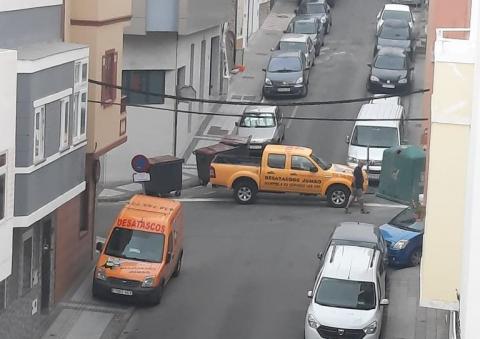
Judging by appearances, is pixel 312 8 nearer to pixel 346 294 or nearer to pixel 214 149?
pixel 214 149

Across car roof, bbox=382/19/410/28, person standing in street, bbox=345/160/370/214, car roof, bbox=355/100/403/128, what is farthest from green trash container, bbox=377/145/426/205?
car roof, bbox=382/19/410/28

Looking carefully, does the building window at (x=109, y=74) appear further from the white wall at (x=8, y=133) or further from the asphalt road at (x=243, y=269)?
the white wall at (x=8, y=133)

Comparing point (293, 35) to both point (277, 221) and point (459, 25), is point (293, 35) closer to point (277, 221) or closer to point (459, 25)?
point (277, 221)

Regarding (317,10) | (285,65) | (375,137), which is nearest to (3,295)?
(375,137)

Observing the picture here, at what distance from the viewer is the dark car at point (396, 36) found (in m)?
53.1

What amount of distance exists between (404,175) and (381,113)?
8.77 meters

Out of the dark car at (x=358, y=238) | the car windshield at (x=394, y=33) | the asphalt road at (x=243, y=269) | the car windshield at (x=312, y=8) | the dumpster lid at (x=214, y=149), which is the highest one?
the car windshield at (x=312, y=8)

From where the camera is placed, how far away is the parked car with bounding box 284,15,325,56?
55641 mm

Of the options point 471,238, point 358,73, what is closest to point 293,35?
point 358,73

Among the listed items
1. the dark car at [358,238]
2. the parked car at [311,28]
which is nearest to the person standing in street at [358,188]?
the dark car at [358,238]

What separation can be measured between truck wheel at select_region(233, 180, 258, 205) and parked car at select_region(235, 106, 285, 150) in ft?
17.2

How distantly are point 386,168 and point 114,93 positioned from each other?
25.6 feet

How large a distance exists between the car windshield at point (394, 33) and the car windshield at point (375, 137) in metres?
17.3

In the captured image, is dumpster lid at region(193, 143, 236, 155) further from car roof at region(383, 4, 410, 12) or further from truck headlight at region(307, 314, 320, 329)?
car roof at region(383, 4, 410, 12)
